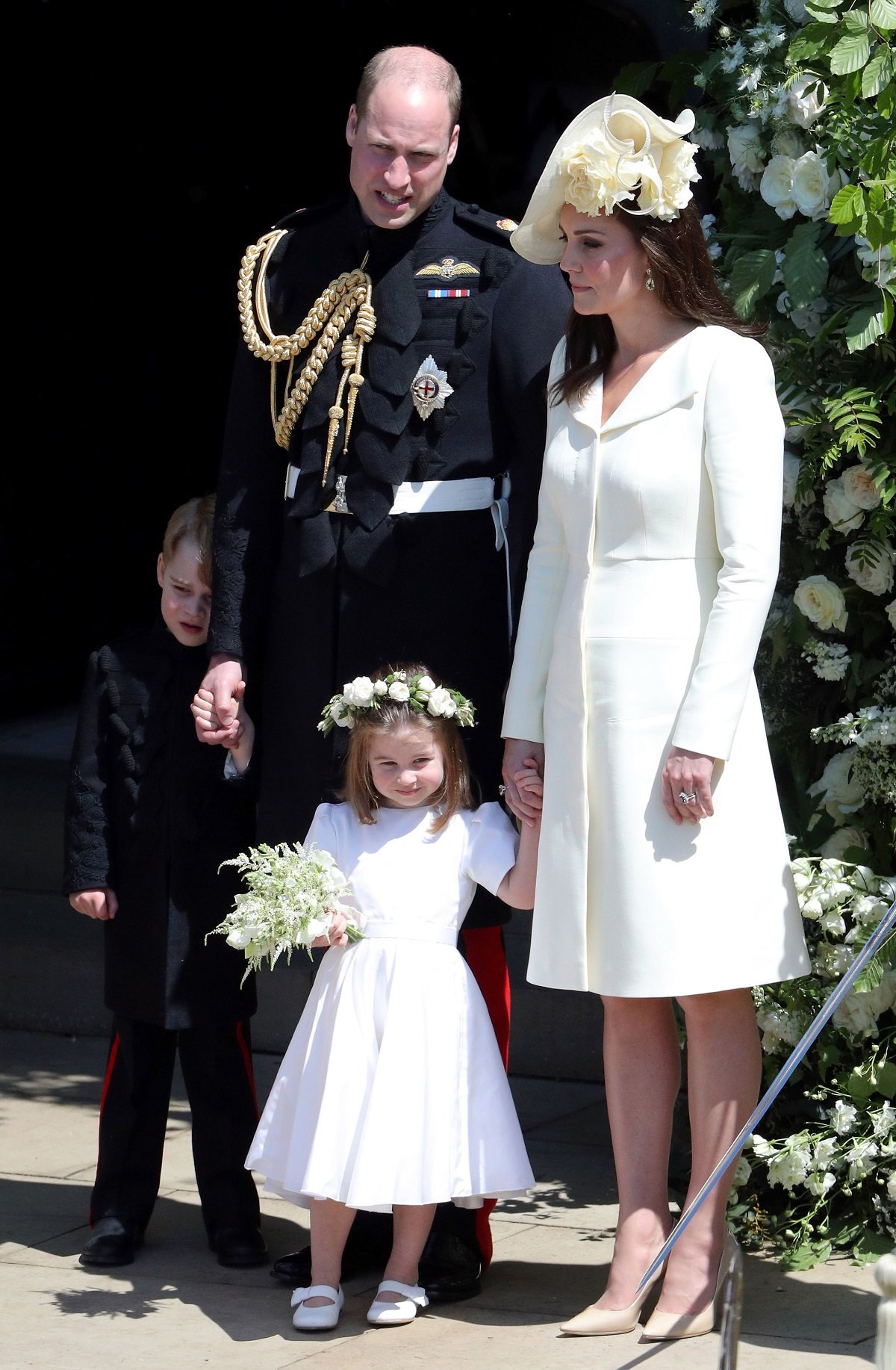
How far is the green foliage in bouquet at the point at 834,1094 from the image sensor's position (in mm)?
3541

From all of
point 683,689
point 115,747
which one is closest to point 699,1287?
point 683,689

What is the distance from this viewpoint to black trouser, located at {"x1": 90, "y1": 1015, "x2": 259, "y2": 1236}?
393 centimetres

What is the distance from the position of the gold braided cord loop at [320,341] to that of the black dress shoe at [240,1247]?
141 centimetres

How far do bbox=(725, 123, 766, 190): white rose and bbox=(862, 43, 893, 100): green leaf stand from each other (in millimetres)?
533

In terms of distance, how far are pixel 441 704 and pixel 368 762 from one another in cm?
20

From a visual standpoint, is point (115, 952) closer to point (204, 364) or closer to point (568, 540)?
point (568, 540)

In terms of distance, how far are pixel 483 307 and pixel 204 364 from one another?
4.69 meters

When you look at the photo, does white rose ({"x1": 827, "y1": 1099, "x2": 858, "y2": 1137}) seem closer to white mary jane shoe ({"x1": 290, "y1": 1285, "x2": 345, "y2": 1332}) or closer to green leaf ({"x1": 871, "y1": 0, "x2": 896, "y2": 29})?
white mary jane shoe ({"x1": 290, "y1": 1285, "x2": 345, "y2": 1332})

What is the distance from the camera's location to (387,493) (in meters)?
3.64

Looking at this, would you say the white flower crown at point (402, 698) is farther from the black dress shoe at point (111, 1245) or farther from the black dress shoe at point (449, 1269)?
the black dress shoe at point (111, 1245)

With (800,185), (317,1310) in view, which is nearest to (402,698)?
(317,1310)

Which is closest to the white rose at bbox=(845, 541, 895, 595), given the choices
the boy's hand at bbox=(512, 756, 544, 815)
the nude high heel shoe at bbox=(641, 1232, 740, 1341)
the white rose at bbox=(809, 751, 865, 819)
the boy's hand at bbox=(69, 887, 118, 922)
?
the white rose at bbox=(809, 751, 865, 819)

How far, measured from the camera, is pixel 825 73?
11.5ft

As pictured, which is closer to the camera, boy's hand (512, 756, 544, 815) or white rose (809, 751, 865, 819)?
boy's hand (512, 756, 544, 815)
